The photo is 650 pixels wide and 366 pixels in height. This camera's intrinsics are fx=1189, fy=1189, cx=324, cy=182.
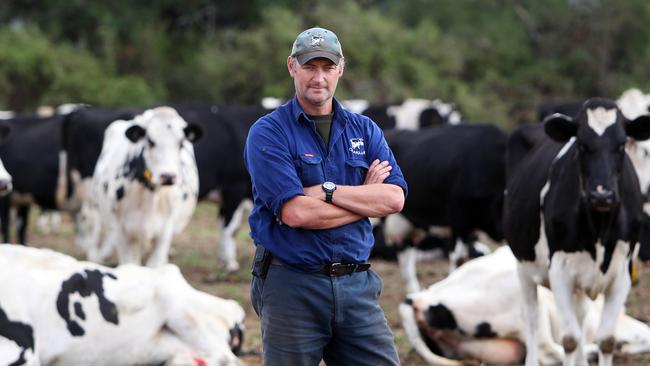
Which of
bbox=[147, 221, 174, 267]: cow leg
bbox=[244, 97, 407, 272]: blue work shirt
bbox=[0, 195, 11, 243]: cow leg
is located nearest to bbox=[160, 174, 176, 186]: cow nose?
bbox=[147, 221, 174, 267]: cow leg

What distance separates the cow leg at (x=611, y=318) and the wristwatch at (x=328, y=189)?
3.18 meters

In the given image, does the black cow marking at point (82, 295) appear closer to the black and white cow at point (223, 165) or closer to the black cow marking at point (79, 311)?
the black cow marking at point (79, 311)

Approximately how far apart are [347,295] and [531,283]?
3567mm

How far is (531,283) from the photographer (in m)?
7.95

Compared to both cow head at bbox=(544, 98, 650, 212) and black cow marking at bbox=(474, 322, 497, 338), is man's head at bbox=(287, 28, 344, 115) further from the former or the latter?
black cow marking at bbox=(474, 322, 497, 338)

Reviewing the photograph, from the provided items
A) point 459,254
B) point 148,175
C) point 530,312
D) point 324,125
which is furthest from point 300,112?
point 459,254

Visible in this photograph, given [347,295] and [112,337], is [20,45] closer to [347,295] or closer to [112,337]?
[112,337]

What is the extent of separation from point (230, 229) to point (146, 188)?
3178 millimetres

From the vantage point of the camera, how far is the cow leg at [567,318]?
23.7 ft

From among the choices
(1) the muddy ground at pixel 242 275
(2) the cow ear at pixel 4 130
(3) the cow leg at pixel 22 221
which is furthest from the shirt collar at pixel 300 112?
(3) the cow leg at pixel 22 221

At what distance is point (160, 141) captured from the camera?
422 inches

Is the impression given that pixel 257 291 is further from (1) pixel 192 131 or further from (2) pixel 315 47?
(1) pixel 192 131

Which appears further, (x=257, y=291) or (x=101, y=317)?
(x=101, y=317)

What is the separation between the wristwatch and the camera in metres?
4.60
